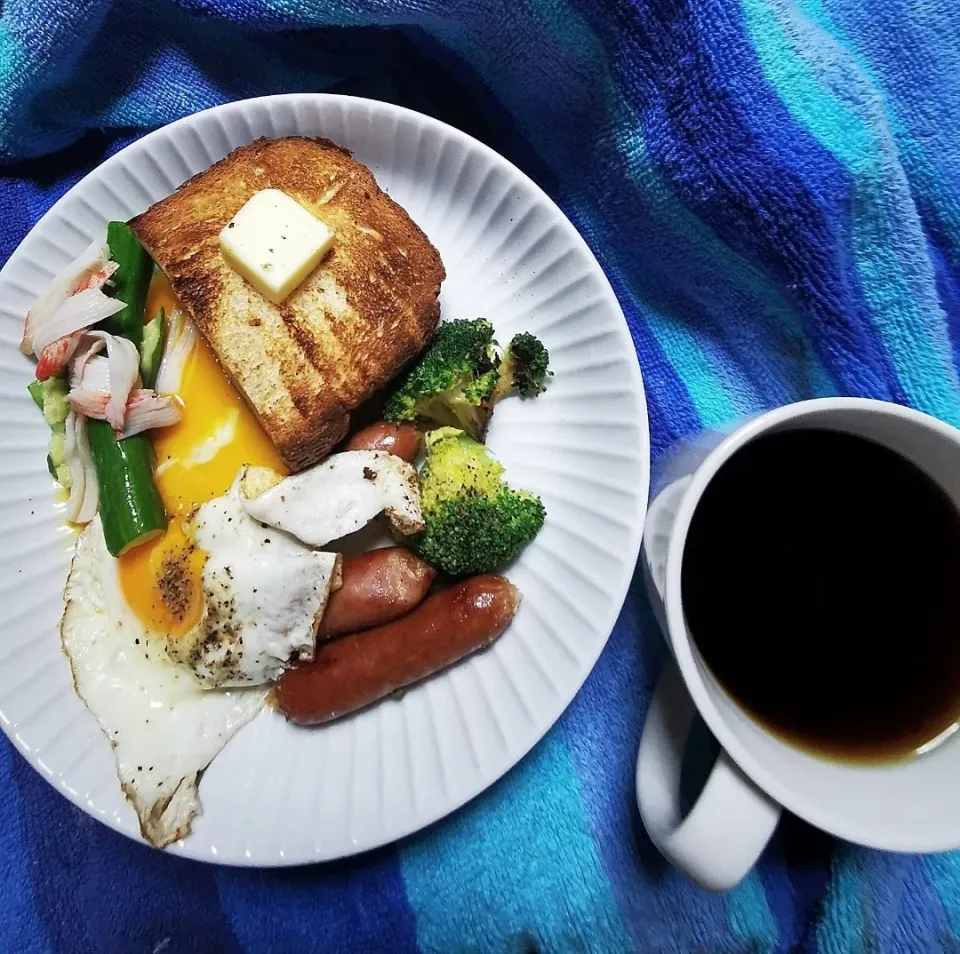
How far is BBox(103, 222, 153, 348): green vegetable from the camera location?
6.98 feet

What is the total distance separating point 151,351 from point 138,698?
0.91m

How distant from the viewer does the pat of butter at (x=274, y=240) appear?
1933 mm

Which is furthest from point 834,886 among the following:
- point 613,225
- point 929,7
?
point 929,7

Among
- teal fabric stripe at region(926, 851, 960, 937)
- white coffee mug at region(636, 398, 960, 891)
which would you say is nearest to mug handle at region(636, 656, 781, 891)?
white coffee mug at region(636, 398, 960, 891)

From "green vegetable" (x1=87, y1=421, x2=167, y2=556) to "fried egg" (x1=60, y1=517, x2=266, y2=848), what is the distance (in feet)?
0.41

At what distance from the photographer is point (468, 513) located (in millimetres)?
1986

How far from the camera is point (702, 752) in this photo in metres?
2.03

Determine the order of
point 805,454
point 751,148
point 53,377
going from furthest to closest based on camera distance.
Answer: point 53,377, point 751,148, point 805,454

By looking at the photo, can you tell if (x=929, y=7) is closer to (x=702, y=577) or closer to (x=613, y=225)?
(x=613, y=225)

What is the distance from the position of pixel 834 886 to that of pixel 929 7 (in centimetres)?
225

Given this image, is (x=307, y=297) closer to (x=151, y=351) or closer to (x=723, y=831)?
(x=151, y=351)

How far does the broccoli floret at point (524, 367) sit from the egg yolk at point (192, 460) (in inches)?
25.2

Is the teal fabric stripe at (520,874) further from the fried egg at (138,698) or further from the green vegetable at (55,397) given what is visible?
the green vegetable at (55,397)

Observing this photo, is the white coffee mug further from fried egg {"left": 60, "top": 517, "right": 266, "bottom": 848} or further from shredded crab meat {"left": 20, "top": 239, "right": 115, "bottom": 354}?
shredded crab meat {"left": 20, "top": 239, "right": 115, "bottom": 354}
